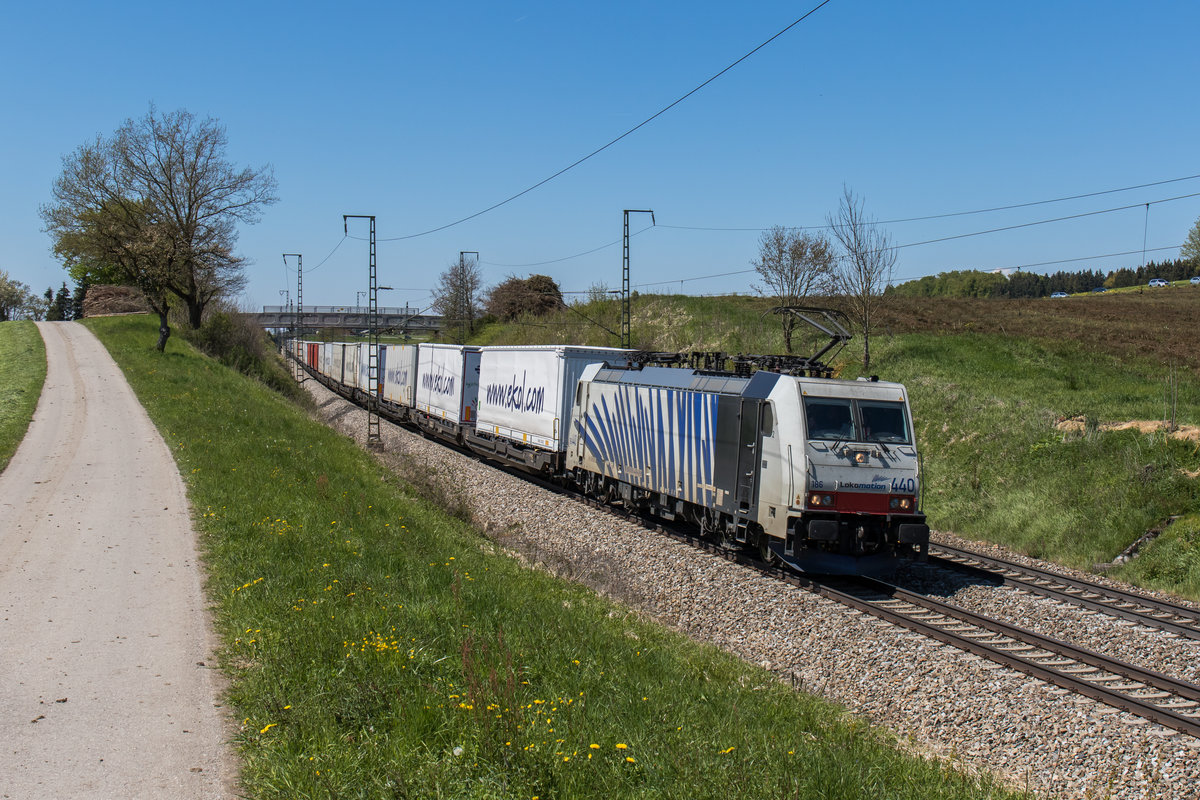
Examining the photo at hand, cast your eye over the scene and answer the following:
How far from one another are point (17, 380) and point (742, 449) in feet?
95.0

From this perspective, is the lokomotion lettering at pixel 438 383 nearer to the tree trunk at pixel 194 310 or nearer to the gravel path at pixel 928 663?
the gravel path at pixel 928 663

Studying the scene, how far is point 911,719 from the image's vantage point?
852cm

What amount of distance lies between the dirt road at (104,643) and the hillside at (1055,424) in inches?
498

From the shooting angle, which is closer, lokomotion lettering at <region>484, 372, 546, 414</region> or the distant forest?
lokomotion lettering at <region>484, 372, 546, 414</region>

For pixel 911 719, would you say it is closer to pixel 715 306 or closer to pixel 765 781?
pixel 765 781

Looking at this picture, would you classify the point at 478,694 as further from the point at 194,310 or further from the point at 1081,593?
the point at 194,310

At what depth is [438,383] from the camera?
32156 millimetres

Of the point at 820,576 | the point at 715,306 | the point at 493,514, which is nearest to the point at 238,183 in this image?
the point at 715,306

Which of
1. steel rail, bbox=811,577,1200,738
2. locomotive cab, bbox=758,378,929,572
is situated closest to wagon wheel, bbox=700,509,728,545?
locomotive cab, bbox=758,378,929,572

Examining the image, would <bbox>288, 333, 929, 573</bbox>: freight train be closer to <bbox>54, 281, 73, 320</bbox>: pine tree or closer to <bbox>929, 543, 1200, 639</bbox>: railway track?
<bbox>929, 543, 1200, 639</bbox>: railway track

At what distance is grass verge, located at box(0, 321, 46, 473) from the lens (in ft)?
67.2

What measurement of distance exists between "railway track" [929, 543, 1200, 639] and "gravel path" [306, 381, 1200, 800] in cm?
37

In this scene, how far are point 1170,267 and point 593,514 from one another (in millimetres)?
86868

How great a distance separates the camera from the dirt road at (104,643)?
18.2 ft
